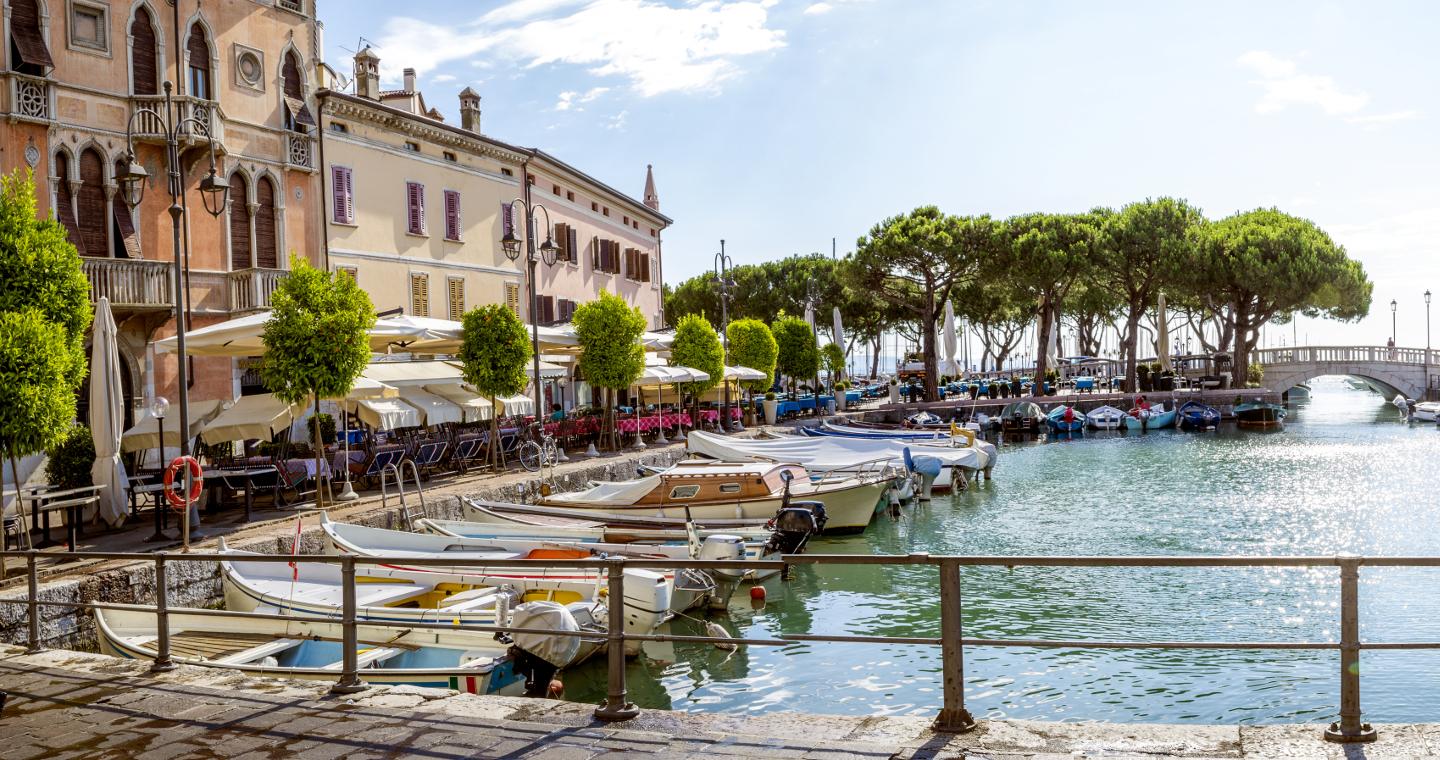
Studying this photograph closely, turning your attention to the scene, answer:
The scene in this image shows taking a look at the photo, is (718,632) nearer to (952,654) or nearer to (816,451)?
(952,654)

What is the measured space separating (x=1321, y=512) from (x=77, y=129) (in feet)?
92.4

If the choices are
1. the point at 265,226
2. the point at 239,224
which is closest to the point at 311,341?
the point at 239,224

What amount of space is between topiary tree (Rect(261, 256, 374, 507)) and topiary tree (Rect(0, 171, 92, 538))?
130 inches

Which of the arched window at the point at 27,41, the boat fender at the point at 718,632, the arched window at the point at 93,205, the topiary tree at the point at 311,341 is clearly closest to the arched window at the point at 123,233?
the arched window at the point at 93,205

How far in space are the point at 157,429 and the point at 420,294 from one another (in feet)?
49.0

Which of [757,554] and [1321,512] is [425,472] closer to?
[757,554]

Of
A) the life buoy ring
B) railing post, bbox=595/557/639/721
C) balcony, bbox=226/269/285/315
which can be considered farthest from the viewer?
balcony, bbox=226/269/285/315

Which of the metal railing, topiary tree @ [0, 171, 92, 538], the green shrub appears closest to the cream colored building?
the green shrub

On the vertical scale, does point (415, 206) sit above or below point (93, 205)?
above

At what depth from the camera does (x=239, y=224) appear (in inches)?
1029

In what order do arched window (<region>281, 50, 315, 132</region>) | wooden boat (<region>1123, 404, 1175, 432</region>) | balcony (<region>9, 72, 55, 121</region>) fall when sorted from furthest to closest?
wooden boat (<region>1123, 404, 1175, 432</region>), arched window (<region>281, 50, 315, 132</region>), balcony (<region>9, 72, 55, 121</region>)

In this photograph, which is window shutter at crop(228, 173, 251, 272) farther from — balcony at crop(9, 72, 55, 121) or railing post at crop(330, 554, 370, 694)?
railing post at crop(330, 554, 370, 694)

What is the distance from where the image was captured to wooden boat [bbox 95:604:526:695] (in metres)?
9.52

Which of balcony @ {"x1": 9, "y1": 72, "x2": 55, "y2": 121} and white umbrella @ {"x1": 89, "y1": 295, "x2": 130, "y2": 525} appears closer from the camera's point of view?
white umbrella @ {"x1": 89, "y1": 295, "x2": 130, "y2": 525}
